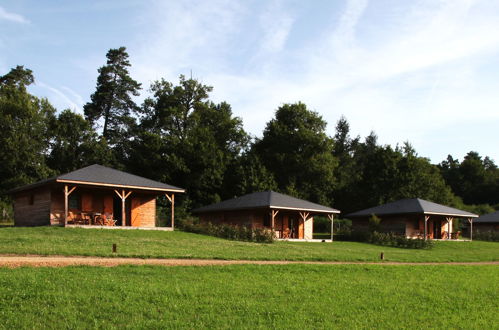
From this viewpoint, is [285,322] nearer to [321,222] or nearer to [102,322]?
[102,322]

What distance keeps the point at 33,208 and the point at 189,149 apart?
20651mm

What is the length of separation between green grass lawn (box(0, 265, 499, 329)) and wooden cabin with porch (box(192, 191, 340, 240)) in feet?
66.5

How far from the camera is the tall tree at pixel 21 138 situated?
4412 centimetres

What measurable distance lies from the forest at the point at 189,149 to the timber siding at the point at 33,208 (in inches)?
442

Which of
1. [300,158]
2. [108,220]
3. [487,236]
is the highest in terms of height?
[300,158]

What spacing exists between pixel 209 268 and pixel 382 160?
1880 inches

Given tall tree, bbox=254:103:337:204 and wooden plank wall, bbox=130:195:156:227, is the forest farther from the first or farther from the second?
wooden plank wall, bbox=130:195:156:227

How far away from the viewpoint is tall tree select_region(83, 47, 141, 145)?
56.2m

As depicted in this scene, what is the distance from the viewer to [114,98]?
57.2 meters

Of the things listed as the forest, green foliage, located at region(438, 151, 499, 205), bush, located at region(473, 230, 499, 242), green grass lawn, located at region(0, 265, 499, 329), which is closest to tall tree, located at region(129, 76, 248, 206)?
the forest

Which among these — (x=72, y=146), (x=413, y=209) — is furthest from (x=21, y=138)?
(x=413, y=209)

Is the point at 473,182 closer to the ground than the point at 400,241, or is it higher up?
higher up

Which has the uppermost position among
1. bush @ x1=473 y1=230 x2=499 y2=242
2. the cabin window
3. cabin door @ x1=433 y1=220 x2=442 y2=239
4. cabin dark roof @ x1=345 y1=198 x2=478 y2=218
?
the cabin window

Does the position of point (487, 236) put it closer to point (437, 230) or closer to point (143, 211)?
point (437, 230)
